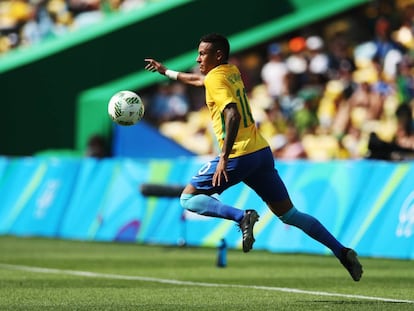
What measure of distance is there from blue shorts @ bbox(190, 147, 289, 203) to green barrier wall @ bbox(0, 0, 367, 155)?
14813 mm

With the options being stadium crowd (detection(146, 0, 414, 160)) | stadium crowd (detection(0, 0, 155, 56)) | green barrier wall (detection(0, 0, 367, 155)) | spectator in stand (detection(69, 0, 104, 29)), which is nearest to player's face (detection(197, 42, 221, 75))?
stadium crowd (detection(146, 0, 414, 160))

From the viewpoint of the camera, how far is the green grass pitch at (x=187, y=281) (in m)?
10.3

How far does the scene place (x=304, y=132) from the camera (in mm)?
22172

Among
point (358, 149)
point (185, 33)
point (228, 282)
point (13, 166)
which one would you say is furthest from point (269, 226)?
point (185, 33)

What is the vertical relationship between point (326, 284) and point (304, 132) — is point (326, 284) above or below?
above

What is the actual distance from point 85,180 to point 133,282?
30.0 feet

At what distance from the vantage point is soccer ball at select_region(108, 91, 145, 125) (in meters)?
11.6

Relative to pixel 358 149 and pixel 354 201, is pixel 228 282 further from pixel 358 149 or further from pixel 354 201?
pixel 358 149

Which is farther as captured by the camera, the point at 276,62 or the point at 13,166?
the point at 276,62

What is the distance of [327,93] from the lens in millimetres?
23344

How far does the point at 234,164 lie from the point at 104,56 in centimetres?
1708

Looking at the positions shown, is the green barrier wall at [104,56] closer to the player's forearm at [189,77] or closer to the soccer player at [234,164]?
the player's forearm at [189,77]

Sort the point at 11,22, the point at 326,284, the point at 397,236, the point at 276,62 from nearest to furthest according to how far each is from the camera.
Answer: the point at 326,284 < the point at 397,236 < the point at 276,62 < the point at 11,22

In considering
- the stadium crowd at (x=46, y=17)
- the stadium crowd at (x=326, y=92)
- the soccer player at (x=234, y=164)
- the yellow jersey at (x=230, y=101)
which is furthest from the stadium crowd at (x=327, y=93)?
the yellow jersey at (x=230, y=101)
